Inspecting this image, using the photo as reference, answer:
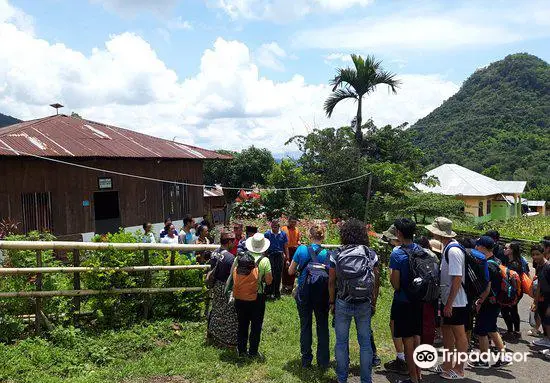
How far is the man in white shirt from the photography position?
205 inches

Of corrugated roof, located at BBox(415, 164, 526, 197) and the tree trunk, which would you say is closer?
the tree trunk

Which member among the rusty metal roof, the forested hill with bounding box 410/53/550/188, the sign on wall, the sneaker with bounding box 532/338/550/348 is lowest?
the sneaker with bounding box 532/338/550/348

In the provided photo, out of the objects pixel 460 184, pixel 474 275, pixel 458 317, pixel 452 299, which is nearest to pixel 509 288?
pixel 474 275

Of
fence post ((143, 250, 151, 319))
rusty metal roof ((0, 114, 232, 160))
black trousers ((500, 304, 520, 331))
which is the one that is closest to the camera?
fence post ((143, 250, 151, 319))

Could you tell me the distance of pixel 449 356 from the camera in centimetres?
546

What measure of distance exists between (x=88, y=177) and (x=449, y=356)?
11.5 metres

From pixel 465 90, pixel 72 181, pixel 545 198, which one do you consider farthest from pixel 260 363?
pixel 465 90

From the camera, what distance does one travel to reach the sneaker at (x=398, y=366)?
5.57 metres

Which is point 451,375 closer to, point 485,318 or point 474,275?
point 485,318

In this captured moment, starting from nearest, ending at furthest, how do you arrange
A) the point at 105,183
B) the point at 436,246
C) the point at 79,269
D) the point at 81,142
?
the point at 79,269 < the point at 436,246 < the point at 81,142 < the point at 105,183

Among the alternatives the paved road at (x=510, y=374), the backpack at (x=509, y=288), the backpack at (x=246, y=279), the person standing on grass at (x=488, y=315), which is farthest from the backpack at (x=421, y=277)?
the backpack at (x=509, y=288)

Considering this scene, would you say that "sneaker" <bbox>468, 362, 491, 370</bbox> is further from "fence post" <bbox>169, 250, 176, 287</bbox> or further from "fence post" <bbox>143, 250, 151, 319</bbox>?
"fence post" <bbox>143, 250, 151, 319</bbox>

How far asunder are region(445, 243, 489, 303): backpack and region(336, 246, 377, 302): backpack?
1.38 metres

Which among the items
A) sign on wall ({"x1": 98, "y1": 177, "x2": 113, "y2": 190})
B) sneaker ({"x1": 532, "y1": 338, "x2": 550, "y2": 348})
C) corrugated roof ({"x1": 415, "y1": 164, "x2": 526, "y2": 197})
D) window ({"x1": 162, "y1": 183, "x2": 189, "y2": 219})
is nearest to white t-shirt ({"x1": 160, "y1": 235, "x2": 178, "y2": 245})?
sign on wall ({"x1": 98, "y1": 177, "x2": 113, "y2": 190})
